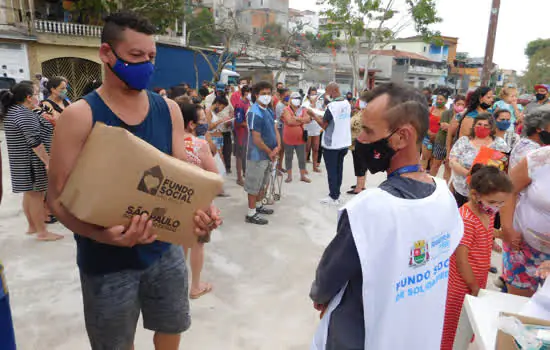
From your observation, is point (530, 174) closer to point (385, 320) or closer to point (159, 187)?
point (385, 320)

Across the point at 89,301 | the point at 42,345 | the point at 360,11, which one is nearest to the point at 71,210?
the point at 89,301

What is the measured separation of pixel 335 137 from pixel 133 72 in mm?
4451

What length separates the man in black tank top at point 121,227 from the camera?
4.76ft

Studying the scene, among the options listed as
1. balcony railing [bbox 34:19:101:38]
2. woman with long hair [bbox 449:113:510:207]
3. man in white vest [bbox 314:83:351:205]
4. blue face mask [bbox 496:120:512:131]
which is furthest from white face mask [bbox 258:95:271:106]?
balcony railing [bbox 34:19:101:38]

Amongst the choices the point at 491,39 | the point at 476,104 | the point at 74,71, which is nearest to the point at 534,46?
the point at 491,39

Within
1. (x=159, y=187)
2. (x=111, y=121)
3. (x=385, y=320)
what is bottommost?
(x=385, y=320)

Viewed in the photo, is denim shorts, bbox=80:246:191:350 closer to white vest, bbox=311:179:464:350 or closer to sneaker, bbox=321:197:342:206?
white vest, bbox=311:179:464:350

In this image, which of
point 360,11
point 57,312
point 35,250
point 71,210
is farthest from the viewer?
point 360,11

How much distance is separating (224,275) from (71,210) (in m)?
2.48

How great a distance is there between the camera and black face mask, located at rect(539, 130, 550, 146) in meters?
2.57

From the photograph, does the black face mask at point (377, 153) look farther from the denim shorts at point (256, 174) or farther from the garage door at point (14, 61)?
the garage door at point (14, 61)

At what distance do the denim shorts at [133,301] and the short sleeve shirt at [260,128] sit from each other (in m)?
3.12

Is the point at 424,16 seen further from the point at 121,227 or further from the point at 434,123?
the point at 121,227

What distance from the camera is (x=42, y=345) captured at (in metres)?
2.54
